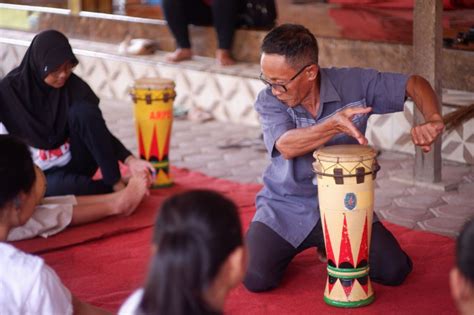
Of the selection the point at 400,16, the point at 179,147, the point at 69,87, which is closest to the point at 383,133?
the point at 400,16

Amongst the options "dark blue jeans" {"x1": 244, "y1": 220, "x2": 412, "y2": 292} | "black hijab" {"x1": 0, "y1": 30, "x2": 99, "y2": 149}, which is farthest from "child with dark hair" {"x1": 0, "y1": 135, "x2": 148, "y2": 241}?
"dark blue jeans" {"x1": 244, "y1": 220, "x2": 412, "y2": 292}

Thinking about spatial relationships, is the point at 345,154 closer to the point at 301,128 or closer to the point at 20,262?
the point at 301,128

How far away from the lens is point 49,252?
3996mm

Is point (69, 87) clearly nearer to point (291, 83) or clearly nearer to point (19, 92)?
point (19, 92)

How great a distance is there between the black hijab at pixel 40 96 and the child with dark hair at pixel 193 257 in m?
2.52

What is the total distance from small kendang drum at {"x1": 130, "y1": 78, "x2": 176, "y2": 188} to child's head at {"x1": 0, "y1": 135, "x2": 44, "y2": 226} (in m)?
2.36

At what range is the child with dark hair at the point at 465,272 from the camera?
5.95ft

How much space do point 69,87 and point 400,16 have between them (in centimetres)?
238

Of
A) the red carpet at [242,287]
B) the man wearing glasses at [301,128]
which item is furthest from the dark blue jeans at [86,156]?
the man wearing glasses at [301,128]

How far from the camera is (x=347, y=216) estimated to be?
3.19 meters

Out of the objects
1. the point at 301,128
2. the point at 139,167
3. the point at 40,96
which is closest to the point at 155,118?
the point at 139,167

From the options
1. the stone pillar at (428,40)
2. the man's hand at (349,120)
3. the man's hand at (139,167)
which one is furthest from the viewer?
the stone pillar at (428,40)

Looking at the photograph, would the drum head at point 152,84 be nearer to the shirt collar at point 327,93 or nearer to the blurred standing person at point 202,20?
the shirt collar at point 327,93

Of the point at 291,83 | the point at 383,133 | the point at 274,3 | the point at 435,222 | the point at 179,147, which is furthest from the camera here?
the point at 274,3
